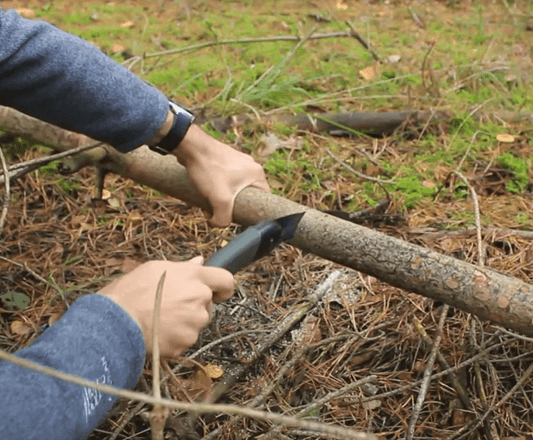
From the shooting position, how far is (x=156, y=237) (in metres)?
2.70

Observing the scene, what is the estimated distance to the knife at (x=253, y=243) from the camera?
166 cm

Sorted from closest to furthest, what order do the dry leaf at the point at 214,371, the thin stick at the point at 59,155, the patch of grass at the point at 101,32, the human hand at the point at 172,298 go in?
the human hand at the point at 172,298 < the dry leaf at the point at 214,371 < the thin stick at the point at 59,155 < the patch of grass at the point at 101,32

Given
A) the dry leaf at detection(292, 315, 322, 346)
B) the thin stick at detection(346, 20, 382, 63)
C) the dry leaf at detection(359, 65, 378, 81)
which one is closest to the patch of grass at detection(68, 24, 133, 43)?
the thin stick at detection(346, 20, 382, 63)

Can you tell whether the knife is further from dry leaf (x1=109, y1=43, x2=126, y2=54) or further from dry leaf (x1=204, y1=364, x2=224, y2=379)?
dry leaf (x1=109, y1=43, x2=126, y2=54)

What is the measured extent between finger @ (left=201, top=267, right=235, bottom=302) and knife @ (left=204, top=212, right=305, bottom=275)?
0.05 metres

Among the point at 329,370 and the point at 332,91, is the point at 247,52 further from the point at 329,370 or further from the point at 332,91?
the point at 329,370

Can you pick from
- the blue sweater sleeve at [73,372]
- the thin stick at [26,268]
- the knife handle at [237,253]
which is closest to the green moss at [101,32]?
the thin stick at [26,268]

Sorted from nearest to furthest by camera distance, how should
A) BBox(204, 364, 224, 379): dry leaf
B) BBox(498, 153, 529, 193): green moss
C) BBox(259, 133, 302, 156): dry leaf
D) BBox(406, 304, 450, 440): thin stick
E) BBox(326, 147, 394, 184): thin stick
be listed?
BBox(406, 304, 450, 440): thin stick → BBox(204, 364, 224, 379): dry leaf → BBox(326, 147, 394, 184): thin stick → BBox(498, 153, 529, 193): green moss → BBox(259, 133, 302, 156): dry leaf

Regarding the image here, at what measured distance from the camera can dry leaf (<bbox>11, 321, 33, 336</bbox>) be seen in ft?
7.39

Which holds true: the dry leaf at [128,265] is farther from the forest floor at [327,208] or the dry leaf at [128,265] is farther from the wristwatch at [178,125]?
the wristwatch at [178,125]

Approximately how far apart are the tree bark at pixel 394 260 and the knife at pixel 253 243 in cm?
15

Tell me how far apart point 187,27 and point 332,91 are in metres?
1.50

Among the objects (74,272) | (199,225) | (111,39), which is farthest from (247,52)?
(74,272)

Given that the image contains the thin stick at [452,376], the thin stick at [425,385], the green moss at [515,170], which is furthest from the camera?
the green moss at [515,170]
